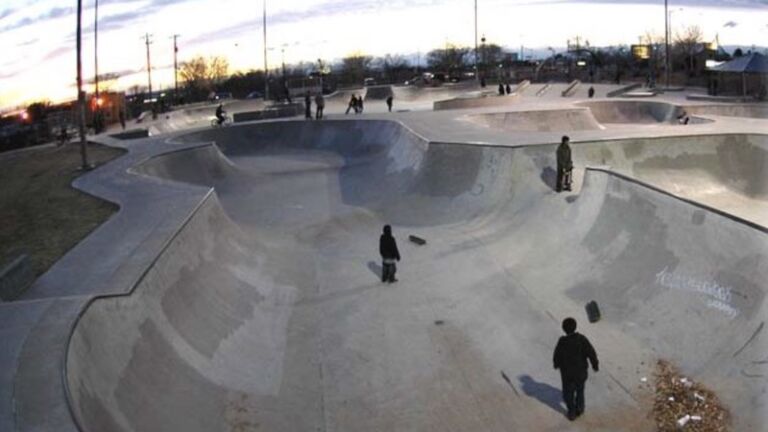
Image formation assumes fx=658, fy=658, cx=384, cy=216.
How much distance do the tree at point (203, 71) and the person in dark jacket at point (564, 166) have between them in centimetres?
10223

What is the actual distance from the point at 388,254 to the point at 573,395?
5.33 m

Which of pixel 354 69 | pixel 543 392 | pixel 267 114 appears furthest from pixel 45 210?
pixel 354 69

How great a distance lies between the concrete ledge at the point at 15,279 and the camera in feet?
26.1

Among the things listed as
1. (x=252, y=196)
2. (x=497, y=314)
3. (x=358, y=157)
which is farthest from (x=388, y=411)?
(x=358, y=157)

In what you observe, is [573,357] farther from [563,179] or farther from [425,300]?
[563,179]

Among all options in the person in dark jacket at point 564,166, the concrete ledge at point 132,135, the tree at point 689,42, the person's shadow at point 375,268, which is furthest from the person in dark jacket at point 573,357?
the tree at point 689,42

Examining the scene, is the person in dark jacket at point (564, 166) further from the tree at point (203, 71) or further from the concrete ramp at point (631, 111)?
the tree at point (203, 71)

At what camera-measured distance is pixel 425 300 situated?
11.5 meters

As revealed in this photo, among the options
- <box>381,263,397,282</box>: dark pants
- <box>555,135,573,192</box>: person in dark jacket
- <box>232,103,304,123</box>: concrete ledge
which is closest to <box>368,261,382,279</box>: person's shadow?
<box>381,263,397,282</box>: dark pants

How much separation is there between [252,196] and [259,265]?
796 centimetres

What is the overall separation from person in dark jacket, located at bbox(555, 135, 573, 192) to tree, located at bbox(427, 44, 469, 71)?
10195 cm

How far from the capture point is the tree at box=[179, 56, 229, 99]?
11850 cm

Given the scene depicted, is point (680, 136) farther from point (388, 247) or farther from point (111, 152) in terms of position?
point (111, 152)

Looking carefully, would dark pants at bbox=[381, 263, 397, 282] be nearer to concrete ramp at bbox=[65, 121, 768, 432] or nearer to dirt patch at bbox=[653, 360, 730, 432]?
concrete ramp at bbox=[65, 121, 768, 432]
